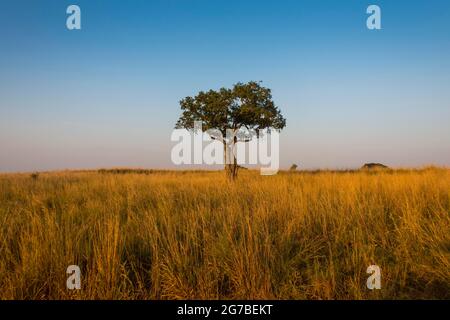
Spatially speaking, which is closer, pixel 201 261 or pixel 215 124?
pixel 201 261

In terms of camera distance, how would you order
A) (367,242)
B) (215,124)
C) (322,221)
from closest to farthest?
(367,242) → (322,221) → (215,124)
